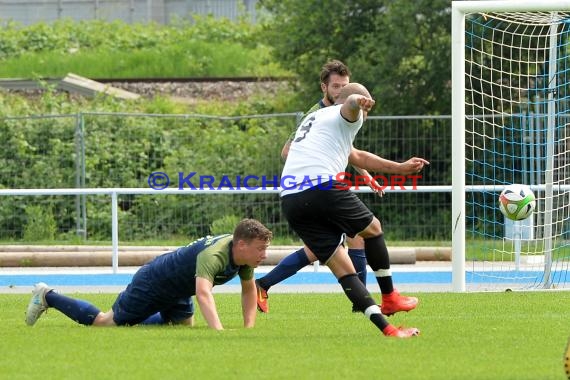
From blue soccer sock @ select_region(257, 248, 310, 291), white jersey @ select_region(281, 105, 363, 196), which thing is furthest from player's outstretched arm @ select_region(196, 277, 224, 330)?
blue soccer sock @ select_region(257, 248, 310, 291)

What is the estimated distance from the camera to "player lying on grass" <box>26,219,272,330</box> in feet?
29.4

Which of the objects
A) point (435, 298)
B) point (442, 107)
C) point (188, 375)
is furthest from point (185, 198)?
point (188, 375)

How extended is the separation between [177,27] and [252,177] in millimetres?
15708

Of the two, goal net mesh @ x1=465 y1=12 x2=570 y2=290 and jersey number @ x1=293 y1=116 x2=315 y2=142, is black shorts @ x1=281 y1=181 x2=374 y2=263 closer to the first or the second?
jersey number @ x1=293 y1=116 x2=315 y2=142

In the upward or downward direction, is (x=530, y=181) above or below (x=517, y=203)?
below

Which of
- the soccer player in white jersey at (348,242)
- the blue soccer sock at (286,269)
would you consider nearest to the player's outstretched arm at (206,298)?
the soccer player in white jersey at (348,242)

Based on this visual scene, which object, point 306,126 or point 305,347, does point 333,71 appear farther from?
point 305,347

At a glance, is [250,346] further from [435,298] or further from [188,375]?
[435,298]

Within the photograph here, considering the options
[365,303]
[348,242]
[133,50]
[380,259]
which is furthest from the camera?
[133,50]

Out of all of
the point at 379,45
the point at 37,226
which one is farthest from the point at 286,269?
the point at 379,45

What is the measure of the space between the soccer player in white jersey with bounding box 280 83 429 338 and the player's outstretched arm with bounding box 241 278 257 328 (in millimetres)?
696

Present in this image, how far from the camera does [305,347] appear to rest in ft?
27.3

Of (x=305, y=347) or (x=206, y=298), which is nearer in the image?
(x=305, y=347)

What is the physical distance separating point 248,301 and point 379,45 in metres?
14.9
